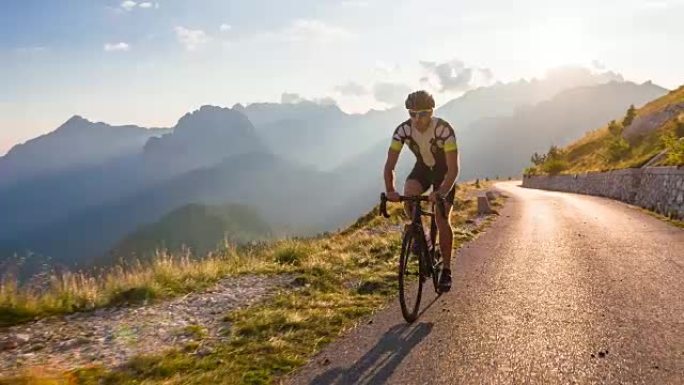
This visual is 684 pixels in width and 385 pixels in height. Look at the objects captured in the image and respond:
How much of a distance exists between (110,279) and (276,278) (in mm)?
2765

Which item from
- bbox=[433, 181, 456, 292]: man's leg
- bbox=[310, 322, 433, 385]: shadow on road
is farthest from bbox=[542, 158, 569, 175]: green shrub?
bbox=[310, 322, 433, 385]: shadow on road

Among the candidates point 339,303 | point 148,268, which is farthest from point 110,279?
point 339,303

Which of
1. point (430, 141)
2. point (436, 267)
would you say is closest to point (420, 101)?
point (430, 141)

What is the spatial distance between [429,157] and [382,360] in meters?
2.82

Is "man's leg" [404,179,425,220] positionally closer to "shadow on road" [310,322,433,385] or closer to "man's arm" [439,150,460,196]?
"man's arm" [439,150,460,196]

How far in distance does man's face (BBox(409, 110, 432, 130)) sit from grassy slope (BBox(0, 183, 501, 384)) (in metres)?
2.58

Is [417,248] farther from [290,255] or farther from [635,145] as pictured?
[635,145]

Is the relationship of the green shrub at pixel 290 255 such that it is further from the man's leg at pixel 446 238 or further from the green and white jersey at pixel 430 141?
the green and white jersey at pixel 430 141

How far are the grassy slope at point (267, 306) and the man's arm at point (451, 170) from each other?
206cm

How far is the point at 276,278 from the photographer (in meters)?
9.63

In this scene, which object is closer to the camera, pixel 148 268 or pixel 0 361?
pixel 0 361

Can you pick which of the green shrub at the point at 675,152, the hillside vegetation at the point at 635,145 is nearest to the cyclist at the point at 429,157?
the hillside vegetation at the point at 635,145

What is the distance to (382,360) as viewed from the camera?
205 inches

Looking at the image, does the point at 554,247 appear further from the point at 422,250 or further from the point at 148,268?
the point at 148,268
